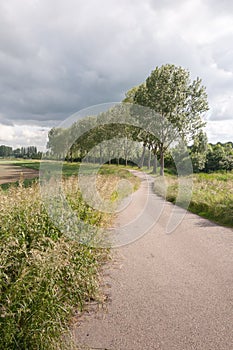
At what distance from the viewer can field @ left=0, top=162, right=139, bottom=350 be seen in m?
2.41

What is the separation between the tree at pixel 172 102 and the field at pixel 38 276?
20.2 meters

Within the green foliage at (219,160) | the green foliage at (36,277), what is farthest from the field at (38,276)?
the green foliage at (219,160)

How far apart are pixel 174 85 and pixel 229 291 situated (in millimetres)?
24486

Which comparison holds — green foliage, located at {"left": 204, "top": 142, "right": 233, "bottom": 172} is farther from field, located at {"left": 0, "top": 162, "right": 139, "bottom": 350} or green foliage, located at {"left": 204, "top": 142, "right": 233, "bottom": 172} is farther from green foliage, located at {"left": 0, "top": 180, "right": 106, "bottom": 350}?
green foliage, located at {"left": 0, "top": 180, "right": 106, "bottom": 350}

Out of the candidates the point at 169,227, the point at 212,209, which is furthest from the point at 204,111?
the point at 169,227

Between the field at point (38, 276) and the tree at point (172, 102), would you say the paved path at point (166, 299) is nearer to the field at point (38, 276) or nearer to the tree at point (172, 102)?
the field at point (38, 276)

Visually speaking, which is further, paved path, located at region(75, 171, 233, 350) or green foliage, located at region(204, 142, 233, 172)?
green foliage, located at region(204, 142, 233, 172)

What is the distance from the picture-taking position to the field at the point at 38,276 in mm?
2408

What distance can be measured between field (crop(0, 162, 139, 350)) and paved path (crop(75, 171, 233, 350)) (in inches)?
13.9

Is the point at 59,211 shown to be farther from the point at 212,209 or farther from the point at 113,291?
the point at 212,209

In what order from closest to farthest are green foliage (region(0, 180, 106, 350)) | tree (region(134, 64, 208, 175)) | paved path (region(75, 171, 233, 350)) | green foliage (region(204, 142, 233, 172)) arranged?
green foliage (region(0, 180, 106, 350)) → paved path (region(75, 171, 233, 350)) → tree (region(134, 64, 208, 175)) → green foliage (region(204, 142, 233, 172))

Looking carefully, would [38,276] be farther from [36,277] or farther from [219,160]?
[219,160]

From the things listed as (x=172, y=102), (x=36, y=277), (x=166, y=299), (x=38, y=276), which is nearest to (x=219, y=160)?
(x=172, y=102)

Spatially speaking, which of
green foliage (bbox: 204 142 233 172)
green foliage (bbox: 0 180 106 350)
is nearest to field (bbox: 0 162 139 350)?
green foliage (bbox: 0 180 106 350)
